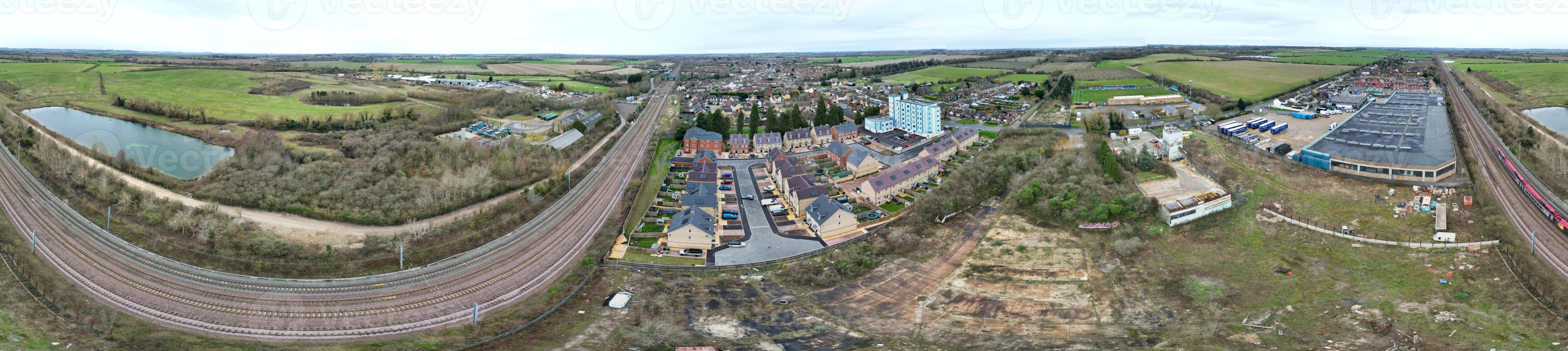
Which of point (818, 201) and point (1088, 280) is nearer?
point (1088, 280)

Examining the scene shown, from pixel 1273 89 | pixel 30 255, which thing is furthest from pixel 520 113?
pixel 1273 89

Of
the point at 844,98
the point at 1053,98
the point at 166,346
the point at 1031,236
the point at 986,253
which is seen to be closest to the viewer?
the point at 166,346

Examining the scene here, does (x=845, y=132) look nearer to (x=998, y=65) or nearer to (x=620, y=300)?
(x=620, y=300)

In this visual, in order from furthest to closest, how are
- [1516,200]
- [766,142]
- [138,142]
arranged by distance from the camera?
[766,142] → [138,142] → [1516,200]

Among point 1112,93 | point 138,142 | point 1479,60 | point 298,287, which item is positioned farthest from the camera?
point 1479,60

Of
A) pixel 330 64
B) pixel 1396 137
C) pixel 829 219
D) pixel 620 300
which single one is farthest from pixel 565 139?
pixel 330 64

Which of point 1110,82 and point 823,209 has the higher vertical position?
point 1110,82

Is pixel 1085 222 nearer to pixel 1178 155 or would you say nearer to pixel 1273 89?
pixel 1178 155

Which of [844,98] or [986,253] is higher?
A: [844,98]
